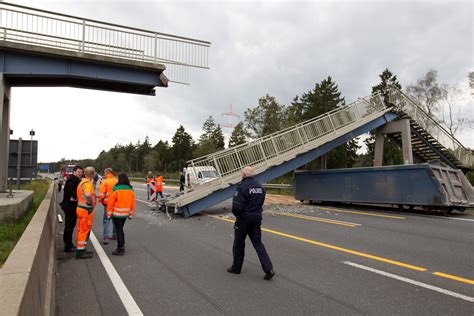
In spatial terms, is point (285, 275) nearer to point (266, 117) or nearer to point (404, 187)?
point (404, 187)

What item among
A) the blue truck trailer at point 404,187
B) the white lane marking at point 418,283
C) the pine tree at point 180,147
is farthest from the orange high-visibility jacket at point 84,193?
the pine tree at point 180,147

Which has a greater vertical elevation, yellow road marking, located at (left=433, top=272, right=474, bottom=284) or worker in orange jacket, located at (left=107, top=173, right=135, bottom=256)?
worker in orange jacket, located at (left=107, top=173, right=135, bottom=256)

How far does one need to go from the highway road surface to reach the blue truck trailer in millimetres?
3059

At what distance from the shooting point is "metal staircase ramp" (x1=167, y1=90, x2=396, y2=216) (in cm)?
1374

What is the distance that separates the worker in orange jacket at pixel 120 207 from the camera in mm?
7262

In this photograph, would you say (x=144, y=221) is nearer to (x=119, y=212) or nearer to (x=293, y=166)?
(x=119, y=212)

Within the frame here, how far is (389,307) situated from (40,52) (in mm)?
11638

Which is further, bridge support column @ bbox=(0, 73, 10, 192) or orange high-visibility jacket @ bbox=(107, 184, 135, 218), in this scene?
bridge support column @ bbox=(0, 73, 10, 192)

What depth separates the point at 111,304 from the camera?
4531 millimetres

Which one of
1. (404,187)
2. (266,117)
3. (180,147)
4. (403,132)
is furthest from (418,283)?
(180,147)

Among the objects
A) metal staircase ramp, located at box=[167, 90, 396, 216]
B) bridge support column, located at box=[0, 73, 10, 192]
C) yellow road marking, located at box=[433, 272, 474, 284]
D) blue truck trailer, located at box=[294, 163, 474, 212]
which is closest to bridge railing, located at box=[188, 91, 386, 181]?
metal staircase ramp, located at box=[167, 90, 396, 216]

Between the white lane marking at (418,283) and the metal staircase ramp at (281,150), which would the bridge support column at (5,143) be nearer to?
the metal staircase ramp at (281,150)

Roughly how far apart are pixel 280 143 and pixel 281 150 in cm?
33

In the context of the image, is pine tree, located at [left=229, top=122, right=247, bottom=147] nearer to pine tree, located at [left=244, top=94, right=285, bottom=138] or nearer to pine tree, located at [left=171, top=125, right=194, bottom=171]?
pine tree, located at [left=244, top=94, right=285, bottom=138]
